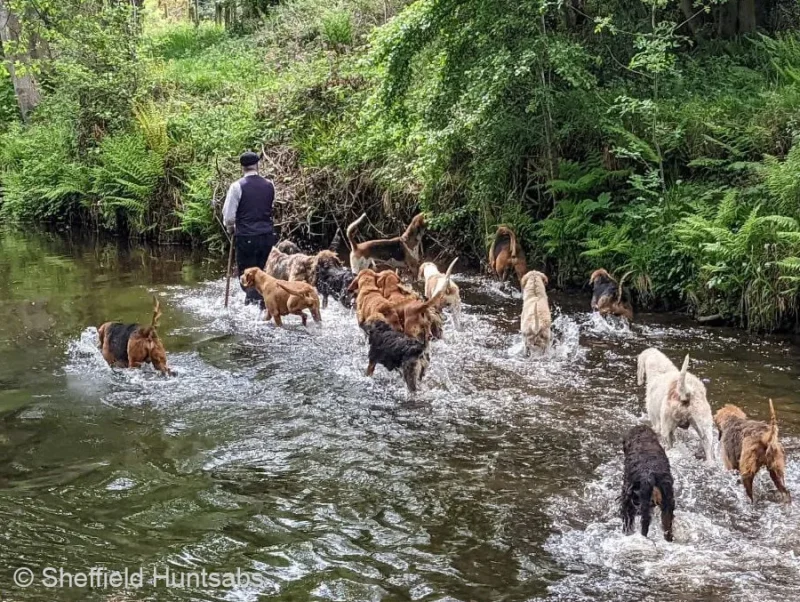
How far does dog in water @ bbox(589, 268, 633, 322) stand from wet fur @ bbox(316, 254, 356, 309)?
3298 mm

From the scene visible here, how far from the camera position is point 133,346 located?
8734 mm

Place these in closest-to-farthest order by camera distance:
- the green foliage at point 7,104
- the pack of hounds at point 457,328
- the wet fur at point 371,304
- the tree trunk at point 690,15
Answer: the pack of hounds at point 457,328
the wet fur at point 371,304
the tree trunk at point 690,15
the green foliage at point 7,104

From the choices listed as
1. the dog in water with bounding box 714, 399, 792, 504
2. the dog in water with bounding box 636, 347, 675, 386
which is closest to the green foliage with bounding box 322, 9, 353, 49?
the dog in water with bounding box 636, 347, 675, 386

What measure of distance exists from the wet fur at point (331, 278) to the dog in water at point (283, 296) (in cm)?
80

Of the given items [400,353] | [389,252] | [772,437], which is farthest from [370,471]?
[389,252]

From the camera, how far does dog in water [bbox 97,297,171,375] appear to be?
8.74 m

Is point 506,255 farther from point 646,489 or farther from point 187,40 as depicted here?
point 187,40

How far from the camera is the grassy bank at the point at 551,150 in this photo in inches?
412

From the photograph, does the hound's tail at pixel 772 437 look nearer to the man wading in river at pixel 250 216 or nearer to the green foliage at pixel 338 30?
the man wading in river at pixel 250 216

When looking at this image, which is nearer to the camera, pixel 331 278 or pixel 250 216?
pixel 250 216

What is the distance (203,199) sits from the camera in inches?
686

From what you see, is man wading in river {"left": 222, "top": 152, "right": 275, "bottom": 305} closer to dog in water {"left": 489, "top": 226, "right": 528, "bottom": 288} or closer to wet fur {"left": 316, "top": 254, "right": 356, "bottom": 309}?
wet fur {"left": 316, "top": 254, "right": 356, "bottom": 309}

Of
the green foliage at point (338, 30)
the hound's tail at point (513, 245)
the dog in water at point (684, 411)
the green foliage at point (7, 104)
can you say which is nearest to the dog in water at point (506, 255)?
the hound's tail at point (513, 245)

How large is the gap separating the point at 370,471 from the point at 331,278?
18.1ft
